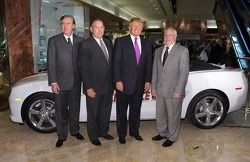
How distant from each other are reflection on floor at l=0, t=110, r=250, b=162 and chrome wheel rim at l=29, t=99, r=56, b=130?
142 mm

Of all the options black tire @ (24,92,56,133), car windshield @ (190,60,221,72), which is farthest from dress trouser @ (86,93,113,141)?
car windshield @ (190,60,221,72)

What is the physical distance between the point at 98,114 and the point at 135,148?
25.4 inches

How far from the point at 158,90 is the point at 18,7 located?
3.58 meters

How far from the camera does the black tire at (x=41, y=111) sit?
13.9 ft

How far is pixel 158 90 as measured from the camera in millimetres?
3783

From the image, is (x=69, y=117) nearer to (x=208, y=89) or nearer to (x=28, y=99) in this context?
(x=28, y=99)

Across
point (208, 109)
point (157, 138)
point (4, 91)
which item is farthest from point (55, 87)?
point (4, 91)

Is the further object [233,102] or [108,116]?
[233,102]

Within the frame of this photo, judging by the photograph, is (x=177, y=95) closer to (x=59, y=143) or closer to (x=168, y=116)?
(x=168, y=116)

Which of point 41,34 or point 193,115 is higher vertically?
point 41,34

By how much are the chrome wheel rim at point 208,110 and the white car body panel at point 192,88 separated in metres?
0.16

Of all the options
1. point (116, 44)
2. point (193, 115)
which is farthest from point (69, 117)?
point (193, 115)

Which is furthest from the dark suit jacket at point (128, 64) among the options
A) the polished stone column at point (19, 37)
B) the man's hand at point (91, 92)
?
the polished stone column at point (19, 37)

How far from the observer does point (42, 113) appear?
4.25 m
